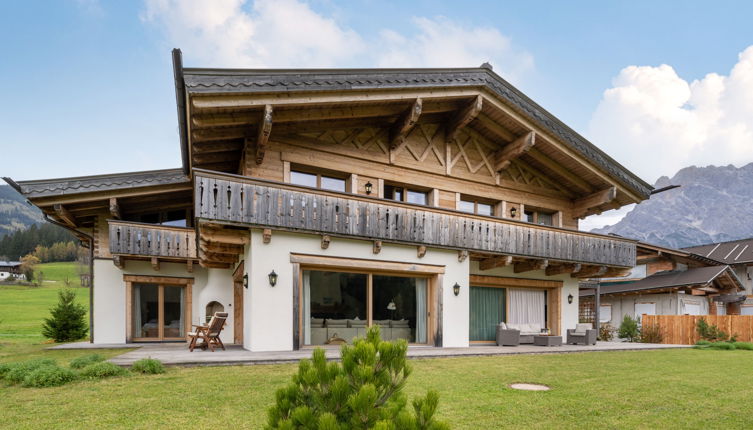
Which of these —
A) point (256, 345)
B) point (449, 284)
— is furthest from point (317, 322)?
point (449, 284)

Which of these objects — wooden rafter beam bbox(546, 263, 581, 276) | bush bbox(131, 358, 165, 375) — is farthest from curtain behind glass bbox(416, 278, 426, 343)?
bush bbox(131, 358, 165, 375)

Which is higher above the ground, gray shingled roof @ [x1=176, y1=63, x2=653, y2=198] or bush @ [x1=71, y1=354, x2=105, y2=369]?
gray shingled roof @ [x1=176, y1=63, x2=653, y2=198]

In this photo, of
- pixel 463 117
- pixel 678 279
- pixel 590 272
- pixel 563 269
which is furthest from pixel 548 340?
pixel 678 279

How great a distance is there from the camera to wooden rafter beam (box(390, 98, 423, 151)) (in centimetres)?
1156

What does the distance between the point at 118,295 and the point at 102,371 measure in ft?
26.2

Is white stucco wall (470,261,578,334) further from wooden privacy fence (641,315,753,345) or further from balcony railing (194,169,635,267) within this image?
wooden privacy fence (641,315,753,345)

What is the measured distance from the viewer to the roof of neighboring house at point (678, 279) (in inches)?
821

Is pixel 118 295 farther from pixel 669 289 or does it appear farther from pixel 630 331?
pixel 669 289

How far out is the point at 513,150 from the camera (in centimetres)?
1390

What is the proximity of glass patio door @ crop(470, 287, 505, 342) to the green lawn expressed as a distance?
13.8 ft

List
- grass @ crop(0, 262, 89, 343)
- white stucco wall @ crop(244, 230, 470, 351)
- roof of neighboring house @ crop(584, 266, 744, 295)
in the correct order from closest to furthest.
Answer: white stucco wall @ crop(244, 230, 470, 351) < roof of neighboring house @ crop(584, 266, 744, 295) < grass @ crop(0, 262, 89, 343)

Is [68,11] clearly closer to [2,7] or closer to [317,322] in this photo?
[2,7]

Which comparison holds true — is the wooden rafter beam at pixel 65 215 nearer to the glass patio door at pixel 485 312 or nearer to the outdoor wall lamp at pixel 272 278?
the outdoor wall lamp at pixel 272 278

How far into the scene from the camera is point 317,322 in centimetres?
1096
